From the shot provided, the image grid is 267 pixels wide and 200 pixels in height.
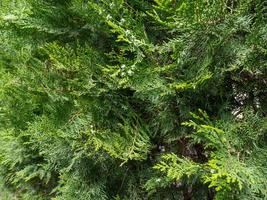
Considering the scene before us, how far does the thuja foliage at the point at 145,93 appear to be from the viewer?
1.66 m

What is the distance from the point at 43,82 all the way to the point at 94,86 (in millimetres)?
402

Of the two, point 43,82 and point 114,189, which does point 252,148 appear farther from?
point 43,82

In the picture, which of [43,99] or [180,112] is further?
[43,99]

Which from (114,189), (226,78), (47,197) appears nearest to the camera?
(226,78)

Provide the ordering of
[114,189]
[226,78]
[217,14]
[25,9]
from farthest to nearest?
1. [114,189]
2. [25,9]
3. [226,78]
4. [217,14]

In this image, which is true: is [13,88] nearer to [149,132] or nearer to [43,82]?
[43,82]

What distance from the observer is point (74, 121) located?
2.27 meters

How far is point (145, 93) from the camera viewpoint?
6.73 feet

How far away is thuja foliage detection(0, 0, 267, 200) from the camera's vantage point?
1656mm

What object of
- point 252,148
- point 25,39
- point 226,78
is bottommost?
point 252,148

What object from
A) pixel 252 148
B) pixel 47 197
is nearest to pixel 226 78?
pixel 252 148

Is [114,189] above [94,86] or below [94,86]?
below

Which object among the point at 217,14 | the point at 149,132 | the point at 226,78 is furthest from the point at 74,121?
the point at 217,14

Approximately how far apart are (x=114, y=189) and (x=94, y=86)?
89 centimetres
